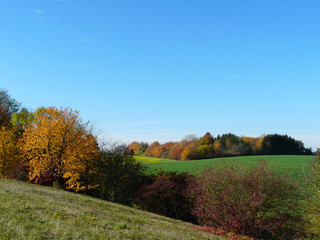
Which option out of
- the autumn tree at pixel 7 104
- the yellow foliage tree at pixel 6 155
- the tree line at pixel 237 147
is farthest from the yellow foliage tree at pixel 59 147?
the tree line at pixel 237 147

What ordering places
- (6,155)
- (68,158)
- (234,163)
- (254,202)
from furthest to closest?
(6,155) → (68,158) → (234,163) → (254,202)

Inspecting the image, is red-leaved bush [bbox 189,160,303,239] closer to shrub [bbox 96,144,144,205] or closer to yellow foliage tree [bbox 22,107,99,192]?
shrub [bbox 96,144,144,205]

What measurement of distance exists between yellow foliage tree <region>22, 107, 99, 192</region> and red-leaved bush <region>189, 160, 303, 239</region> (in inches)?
698

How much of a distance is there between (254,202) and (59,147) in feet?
78.4

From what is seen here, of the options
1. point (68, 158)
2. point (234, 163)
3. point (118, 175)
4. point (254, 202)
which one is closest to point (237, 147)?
point (118, 175)

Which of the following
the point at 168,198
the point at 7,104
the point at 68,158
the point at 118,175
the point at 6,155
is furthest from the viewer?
the point at 7,104

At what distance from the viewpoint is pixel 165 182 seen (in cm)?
2917

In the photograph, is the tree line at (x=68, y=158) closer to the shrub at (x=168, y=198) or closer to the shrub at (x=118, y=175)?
the shrub at (x=118, y=175)

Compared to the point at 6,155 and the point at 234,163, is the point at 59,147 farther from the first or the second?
the point at 234,163

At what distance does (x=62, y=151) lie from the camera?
104 ft

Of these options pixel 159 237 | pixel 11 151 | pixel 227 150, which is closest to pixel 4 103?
pixel 11 151

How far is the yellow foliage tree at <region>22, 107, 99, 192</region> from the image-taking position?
30.9 metres

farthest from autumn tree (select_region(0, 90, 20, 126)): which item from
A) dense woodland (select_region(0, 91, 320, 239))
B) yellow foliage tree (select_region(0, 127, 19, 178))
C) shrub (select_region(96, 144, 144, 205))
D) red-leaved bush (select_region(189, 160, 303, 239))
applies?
red-leaved bush (select_region(189, 160, 303, 239))

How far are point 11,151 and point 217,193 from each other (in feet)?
109
